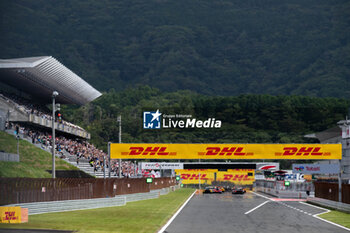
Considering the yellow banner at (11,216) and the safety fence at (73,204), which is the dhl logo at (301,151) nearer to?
the safety fence at (73,204)

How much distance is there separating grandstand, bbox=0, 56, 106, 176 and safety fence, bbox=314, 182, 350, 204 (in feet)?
90.6

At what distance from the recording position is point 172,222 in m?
24.4

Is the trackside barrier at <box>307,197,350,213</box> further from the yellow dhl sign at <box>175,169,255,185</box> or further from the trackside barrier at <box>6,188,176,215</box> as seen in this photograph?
the yellow dhl sign at <box>175,169,255,185</box>

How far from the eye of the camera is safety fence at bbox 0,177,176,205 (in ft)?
84.6

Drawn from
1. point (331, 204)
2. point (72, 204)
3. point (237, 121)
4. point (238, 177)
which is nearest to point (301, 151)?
point (331, 204)

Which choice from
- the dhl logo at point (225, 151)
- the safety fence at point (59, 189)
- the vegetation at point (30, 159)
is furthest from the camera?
the dhl logo at point (225, 151)

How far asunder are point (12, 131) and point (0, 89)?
12.6 meters

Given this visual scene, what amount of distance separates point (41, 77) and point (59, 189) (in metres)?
37.0

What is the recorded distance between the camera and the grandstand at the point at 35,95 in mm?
59656

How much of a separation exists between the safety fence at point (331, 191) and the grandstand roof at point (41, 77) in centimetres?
3373

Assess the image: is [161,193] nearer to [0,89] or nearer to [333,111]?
[0,89]

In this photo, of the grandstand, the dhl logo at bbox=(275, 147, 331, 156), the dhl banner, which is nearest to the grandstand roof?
the grandstand

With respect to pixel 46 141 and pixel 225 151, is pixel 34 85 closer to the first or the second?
pixel 46 141

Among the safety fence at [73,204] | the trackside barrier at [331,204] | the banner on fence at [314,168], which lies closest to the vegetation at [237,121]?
the banner on fence at [314,168]
